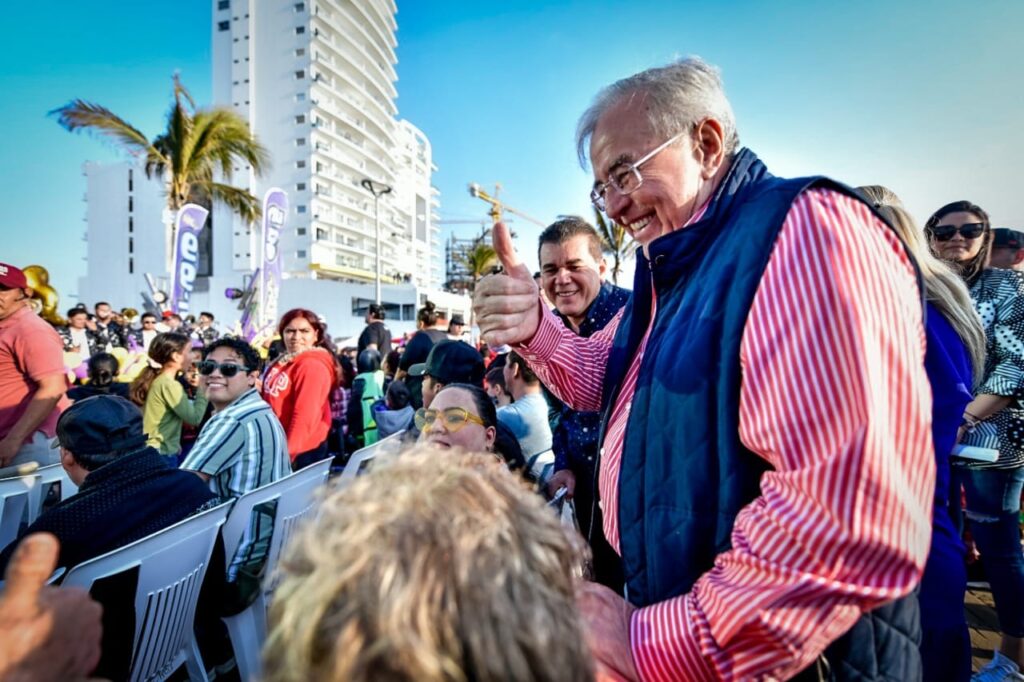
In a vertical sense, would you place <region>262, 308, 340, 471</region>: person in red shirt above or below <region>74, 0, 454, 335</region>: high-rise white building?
below

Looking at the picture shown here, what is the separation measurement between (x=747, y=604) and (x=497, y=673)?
45cm

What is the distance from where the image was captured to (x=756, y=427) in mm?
899

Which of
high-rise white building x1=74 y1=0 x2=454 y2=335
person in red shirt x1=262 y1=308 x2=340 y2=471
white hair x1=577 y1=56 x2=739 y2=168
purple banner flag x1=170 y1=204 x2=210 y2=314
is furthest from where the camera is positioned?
high-rise white building x1=74 y1=0 x2=454 y2=335

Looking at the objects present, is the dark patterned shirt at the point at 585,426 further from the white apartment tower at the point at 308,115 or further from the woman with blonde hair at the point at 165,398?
the white apartment tower at the point at 308,115

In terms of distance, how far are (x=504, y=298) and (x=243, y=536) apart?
2.36m

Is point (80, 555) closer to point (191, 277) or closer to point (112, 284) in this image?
point (191, 277)

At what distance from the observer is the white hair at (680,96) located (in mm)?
1247

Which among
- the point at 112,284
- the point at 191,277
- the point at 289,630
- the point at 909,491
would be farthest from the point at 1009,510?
the point at 112,284

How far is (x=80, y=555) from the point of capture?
204 centimetres

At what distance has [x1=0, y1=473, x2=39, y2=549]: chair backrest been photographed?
10.4 feet

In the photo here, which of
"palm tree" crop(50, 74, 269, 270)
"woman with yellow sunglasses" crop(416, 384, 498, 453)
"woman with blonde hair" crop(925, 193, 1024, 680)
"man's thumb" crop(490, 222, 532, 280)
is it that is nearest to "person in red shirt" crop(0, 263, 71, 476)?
"woman with yellow sunglasses" crop(416, 384, 498, 453)

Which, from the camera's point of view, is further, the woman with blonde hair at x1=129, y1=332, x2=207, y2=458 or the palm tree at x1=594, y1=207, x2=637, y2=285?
the palm tree at x1=594, y1=207, x2=637, y2=285

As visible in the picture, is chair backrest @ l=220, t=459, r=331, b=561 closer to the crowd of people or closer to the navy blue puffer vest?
the crowd of people

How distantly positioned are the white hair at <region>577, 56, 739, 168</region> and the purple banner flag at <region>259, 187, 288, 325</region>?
13045mm
